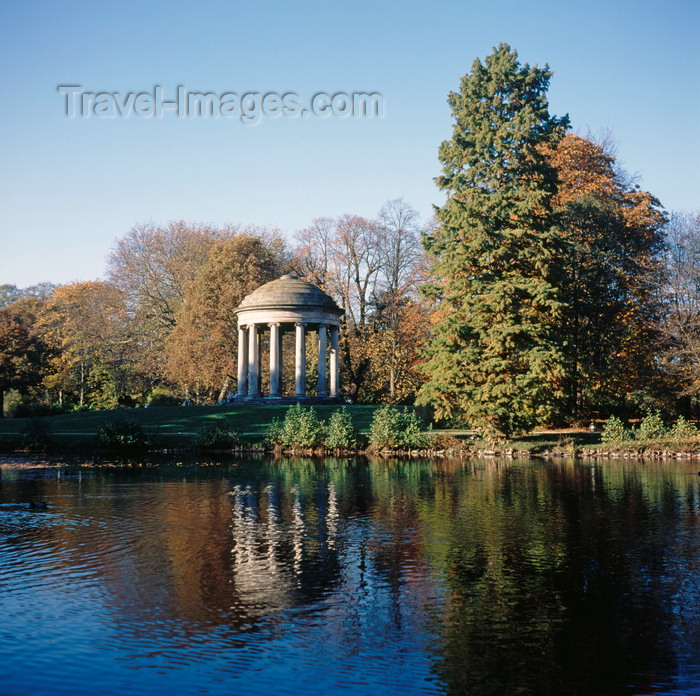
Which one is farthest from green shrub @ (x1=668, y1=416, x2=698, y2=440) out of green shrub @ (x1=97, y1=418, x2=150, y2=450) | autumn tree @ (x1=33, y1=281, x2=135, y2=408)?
autumn tree @ (x1=33, y1=281, x2=135, y2=408)

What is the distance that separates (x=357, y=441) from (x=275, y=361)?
14896mm

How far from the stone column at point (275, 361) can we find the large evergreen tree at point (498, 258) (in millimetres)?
13601

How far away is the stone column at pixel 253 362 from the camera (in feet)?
153

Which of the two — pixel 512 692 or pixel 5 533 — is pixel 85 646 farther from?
pixel 5 533

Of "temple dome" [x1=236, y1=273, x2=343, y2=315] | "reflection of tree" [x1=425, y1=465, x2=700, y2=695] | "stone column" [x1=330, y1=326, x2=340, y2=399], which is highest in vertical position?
"temple dome" [x1=236, y1=273, x2=343, y2=315]

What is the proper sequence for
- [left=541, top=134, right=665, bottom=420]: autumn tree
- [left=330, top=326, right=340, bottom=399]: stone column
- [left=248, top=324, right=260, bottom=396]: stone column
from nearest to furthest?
1. [left=541, top=134, right=665, bottom=420]: autumn tree
2. [left=248, top=324, right=260, bottom=396]: stone column
3. [left=330, top=326, right=340, bottom=399]: stone column

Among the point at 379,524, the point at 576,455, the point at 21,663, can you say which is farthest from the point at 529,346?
the point at 21,663

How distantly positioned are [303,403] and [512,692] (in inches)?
1489

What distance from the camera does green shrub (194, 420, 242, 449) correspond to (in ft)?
108

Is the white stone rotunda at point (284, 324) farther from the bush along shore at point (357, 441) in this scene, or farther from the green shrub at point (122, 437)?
the green shrub at point (122, 437)

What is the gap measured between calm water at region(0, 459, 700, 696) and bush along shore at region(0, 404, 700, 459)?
13005mm

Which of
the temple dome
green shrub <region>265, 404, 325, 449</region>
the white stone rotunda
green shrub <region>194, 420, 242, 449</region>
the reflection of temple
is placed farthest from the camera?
the white stone rotunda

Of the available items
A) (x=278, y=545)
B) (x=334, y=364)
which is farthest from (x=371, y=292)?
(x=278, y=545)

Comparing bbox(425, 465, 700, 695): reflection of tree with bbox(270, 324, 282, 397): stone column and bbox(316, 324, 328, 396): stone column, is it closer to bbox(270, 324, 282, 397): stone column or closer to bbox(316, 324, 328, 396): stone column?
bbox(270, 324, 282, 397): stone column
